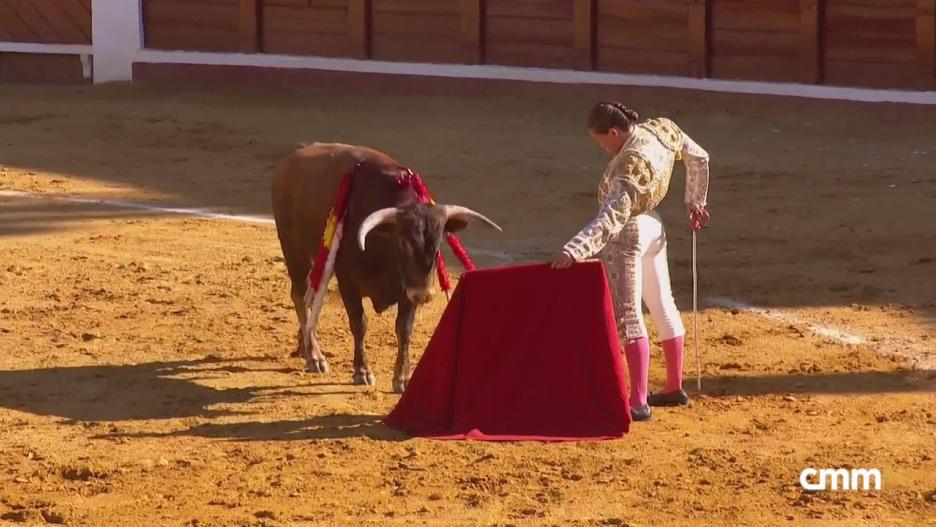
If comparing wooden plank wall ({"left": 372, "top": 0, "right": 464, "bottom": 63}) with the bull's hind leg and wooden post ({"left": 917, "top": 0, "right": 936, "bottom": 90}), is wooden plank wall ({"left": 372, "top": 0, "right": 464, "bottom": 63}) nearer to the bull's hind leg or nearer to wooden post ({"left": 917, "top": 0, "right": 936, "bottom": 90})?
wooden post ({"left": 917, "top": 0, "right": 936, "bottom": 90})

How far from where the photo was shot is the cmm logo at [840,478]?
5.27 m

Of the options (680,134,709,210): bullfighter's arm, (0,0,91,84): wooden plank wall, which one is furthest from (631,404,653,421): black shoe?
(0,0,91,84): wooden plank wall

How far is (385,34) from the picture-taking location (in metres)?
14.8

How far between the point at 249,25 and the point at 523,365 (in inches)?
387

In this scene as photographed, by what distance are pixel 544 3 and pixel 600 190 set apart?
27.8ft

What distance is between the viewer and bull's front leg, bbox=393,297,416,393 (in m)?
6.53

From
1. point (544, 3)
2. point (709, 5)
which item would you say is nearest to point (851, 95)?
point (709, 5)

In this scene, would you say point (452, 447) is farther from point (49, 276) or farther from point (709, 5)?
point (709, 5)

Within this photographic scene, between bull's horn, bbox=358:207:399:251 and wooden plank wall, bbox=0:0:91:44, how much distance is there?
10.4 meters

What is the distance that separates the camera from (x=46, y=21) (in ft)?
53.1

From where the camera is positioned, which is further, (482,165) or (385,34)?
(385,34)

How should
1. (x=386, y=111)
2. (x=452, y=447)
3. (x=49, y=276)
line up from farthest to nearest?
(x=386, y=111)
(x=49, y=276)
(x=452, y=447)

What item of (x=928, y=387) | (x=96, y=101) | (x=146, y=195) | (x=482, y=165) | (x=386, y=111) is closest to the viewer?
(x=928, y=387)

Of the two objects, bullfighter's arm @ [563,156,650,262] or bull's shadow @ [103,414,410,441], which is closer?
bullfighter's arm @ [563,156,650,262]
